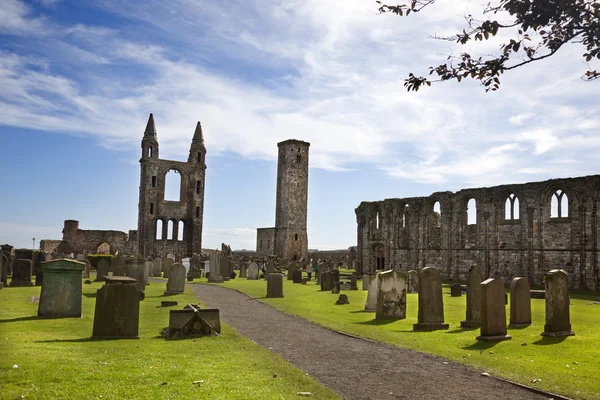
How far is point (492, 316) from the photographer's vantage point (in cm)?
998

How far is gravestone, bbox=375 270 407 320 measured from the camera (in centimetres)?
1352

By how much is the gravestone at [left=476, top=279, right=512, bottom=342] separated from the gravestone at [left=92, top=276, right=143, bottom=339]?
648 cm

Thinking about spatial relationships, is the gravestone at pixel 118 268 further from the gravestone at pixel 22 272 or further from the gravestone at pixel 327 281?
the gravestone at pixel 327 281

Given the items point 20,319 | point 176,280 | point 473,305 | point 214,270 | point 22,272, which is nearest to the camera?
point 20,319

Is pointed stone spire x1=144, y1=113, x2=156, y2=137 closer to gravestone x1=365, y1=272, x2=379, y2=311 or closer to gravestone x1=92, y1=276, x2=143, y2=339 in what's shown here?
gravestone x1=365, y1=272, x2=379, y2=311

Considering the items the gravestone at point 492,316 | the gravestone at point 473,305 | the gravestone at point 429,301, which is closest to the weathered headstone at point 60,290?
the gravestone at point 429,301

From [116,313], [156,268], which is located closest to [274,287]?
[116,313]

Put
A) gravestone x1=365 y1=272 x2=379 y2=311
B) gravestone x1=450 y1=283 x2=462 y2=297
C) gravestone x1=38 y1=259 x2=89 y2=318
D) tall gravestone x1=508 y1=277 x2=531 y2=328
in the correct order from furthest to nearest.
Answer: gravestone x1=450 y1=283 x2=462 y2=297
gravestone x1=365 y1=272 x2=379 y2=311
gravestone x1=38 y1=259 x2=89 y2=318
tall gravestone x1=508 y1=277 x2=531 y2=328

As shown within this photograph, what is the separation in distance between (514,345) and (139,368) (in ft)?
21.7

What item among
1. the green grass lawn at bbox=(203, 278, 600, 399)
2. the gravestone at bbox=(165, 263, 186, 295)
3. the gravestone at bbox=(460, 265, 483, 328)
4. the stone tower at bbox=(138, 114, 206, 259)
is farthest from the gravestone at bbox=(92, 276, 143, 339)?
the stone tower at bbox=(138, 114, 206, 259)

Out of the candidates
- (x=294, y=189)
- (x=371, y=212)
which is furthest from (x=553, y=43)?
A: (x=294, y=189)

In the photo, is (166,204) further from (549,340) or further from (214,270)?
(549,340)

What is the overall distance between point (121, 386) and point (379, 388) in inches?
125

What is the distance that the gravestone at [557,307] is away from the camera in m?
10.3
